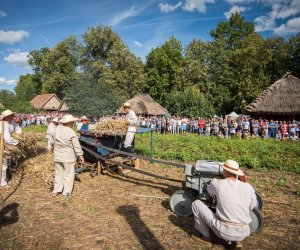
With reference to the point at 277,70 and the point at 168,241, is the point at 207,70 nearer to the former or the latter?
the point at 277,70

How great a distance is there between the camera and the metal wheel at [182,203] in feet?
19.5

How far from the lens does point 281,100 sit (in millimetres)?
27234

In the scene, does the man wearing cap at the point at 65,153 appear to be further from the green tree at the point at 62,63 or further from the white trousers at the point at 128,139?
the green tree at the point at 62,63

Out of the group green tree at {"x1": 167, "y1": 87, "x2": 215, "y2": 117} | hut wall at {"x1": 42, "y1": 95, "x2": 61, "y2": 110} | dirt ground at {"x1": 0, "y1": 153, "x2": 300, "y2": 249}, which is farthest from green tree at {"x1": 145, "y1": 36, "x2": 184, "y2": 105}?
dirt ground at {"x1": 0, "y1": 153, "x2": 300, "y2": 249}

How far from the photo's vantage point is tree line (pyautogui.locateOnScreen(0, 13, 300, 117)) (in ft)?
117

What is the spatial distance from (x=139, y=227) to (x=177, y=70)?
46.8 metres

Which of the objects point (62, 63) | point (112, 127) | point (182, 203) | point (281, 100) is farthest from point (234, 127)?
point (62, 63)

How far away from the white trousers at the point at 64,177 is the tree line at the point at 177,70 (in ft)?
89.4

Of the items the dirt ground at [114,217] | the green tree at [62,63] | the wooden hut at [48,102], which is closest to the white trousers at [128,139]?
the dirt ground at [114,217]

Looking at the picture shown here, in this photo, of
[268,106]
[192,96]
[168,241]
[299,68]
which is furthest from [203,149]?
[299,68]

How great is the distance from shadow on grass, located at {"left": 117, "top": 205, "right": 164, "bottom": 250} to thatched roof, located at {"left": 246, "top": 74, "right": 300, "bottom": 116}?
949 inches

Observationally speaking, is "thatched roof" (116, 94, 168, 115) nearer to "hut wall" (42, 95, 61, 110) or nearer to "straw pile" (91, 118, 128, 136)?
"hut wall" (42, 95, 61, 110)

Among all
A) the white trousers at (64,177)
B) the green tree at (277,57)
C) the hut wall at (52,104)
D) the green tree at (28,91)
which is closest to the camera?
the white trousers at (64,177)

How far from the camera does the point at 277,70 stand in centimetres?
4469
